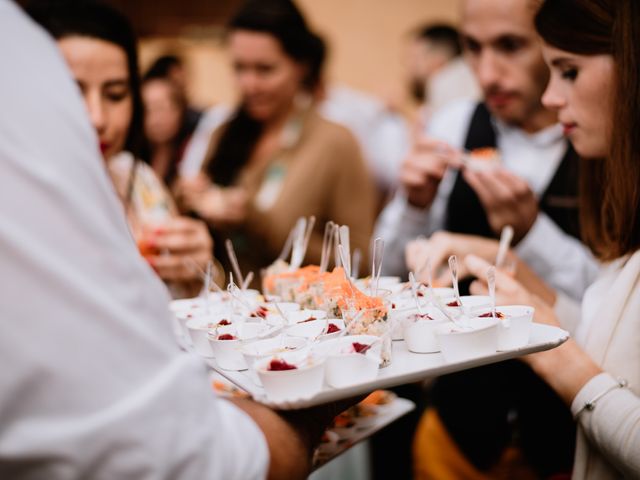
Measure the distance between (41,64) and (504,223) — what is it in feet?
4.82

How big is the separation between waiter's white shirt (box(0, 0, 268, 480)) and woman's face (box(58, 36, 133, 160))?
1.07m

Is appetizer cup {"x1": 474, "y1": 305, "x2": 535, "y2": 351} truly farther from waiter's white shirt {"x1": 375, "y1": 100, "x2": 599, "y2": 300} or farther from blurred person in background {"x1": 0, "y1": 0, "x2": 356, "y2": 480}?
waiter's white shirt {"x1": 375, "y1": 100, "x2": 599, "y2": 300}

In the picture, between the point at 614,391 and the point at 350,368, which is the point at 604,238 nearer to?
the point at 614,391

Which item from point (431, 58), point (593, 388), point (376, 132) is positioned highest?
point (431, 58)

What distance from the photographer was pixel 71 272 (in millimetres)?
669

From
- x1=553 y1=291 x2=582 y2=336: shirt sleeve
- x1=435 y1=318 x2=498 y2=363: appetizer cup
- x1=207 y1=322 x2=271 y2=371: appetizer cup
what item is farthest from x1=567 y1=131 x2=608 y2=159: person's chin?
x1=207 y1=322 x2=271 y2=371: appetizer cup

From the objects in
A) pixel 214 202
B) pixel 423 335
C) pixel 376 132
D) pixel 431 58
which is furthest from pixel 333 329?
pixel 431 58

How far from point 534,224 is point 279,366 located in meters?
1.16

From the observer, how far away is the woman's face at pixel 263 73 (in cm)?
266

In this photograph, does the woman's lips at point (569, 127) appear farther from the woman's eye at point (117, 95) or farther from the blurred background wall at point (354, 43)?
the blurred background wall at point (354, 43)

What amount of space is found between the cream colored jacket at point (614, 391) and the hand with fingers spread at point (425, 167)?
79 cm

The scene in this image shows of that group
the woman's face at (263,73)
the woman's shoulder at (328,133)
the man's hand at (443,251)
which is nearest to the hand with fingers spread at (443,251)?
the man's hand at (443,251)

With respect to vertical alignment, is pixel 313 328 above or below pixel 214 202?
above

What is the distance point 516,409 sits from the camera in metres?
1.74
